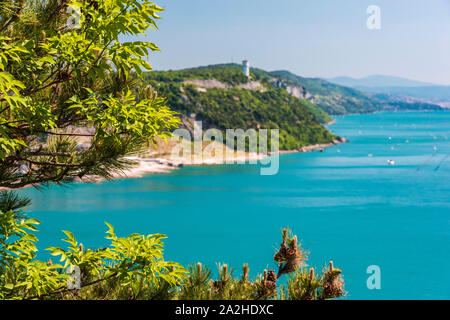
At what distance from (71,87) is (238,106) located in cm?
6793

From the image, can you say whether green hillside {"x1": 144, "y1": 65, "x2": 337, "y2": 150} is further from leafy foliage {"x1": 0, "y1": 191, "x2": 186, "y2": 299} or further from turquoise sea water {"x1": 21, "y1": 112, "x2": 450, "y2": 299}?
leafy foliage {"x1": 0, "y1": 191, "x2": 186, "y2": 299}

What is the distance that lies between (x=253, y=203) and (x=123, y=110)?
35.3m

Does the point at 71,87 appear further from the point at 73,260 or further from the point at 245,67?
the point at 245,67

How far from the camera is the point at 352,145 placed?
7369 cm

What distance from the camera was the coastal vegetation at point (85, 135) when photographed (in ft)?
9.59

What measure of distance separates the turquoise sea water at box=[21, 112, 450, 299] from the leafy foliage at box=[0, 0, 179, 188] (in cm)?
1459

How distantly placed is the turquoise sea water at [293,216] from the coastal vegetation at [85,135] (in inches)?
572

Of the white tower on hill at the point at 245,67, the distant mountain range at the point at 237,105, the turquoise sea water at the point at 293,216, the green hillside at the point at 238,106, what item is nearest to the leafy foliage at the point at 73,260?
the turquoise sea water at the point at 293,216

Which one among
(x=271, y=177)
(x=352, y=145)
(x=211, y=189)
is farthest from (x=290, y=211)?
(x=352, y=145)

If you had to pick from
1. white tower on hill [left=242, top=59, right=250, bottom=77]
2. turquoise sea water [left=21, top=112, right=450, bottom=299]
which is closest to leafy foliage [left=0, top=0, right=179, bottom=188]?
turquoise sea water [left=21, top=112, right=450, bottom=299]

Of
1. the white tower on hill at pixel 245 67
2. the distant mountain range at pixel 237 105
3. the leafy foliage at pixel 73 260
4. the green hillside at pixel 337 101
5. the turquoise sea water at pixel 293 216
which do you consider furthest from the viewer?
the green hillside at pixel 337 101

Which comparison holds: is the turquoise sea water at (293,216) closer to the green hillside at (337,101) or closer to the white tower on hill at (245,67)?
the white tower on hill at (245,67)

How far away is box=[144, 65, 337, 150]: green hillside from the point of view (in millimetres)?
65750
